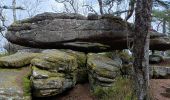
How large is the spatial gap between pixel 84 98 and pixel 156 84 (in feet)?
10.4

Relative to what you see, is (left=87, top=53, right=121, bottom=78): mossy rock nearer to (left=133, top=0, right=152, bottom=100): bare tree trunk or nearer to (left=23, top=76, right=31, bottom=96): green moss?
(left=133, top=0, right=152, bottom=100): bare tree trunk

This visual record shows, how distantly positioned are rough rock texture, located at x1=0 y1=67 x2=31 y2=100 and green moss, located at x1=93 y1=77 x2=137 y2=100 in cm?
266

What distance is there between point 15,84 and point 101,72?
3227 millimetres

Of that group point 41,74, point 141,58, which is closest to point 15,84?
point 41,74

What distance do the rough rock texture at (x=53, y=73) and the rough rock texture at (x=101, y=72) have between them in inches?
25.8

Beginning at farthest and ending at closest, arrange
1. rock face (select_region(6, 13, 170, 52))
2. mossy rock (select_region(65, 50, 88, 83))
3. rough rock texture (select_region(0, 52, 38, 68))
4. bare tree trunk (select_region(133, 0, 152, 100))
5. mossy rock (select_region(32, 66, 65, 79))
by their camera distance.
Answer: rock face (select_region(6, 13, 170, 52)) → mossy rock (select_region(65, 50, 88, 83)) → rough rock texture (select_region(0, 52, 38, 68)) → mossy rock (select_region(32, 66, 65, 79)) → bare tree trunk (select_region(133, 0, 152, 100))

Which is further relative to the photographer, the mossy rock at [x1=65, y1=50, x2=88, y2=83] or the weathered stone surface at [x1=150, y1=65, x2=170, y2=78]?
the weathered stone surface at [x1=150, y1=65, x2=170, y2=78]

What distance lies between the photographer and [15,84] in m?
12.8

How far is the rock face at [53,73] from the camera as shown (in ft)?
41.7

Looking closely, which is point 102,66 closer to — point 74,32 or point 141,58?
point 141,58

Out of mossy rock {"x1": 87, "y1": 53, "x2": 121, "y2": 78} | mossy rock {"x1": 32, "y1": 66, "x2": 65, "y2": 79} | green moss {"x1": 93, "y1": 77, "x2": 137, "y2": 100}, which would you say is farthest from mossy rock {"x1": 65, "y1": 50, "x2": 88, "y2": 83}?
mossy rock {"x1": 32, "y1": 66, "x2": 65, "y2": 79}

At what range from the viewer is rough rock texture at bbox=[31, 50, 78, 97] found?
12.7 meters

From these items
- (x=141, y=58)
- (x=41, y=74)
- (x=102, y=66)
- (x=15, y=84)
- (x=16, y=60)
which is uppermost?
(x=141, y=58)

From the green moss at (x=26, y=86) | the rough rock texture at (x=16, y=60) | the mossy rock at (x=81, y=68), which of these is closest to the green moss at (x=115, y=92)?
the mossy rock at (x=81, y=68)
